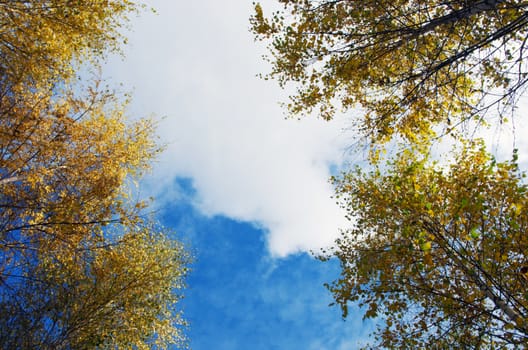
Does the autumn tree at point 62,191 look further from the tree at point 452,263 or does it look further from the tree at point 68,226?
the tree at point 452,263

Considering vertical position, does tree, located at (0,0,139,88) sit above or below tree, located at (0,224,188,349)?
above

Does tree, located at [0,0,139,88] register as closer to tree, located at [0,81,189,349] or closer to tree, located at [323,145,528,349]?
tree, located at [0,81,189,349]

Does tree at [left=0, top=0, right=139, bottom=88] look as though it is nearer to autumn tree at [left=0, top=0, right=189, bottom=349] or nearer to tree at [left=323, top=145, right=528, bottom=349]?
autumn tree at [left=0, top=0, right=189, bottom=349]

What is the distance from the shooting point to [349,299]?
5.90 metres

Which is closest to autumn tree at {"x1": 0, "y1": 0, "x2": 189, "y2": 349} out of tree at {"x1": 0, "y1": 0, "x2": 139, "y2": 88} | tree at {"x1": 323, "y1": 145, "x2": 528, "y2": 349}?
tree at {"x1": 0, "y1": 0, "x2": 139, "y2": 88}

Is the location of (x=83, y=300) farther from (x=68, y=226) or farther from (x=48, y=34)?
(x=48, y=34)

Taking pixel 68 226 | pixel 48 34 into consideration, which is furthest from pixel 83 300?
pixel 48 34

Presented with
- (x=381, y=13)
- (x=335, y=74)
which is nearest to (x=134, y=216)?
(x=335, y=74)

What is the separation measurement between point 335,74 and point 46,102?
7384 millimetres

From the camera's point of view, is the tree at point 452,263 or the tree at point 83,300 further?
the tree at point 83,300

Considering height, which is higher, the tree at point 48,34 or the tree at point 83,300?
the tree at point 48,34

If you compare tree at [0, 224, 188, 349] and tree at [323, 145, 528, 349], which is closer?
tree at [323, 145, 528, 349]

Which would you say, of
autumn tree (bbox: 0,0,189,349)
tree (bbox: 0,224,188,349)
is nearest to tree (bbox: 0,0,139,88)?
autumn tree (bbox: 0,0,189,349)

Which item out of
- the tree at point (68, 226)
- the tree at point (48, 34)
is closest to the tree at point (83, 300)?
the tree at point (68, 226)
